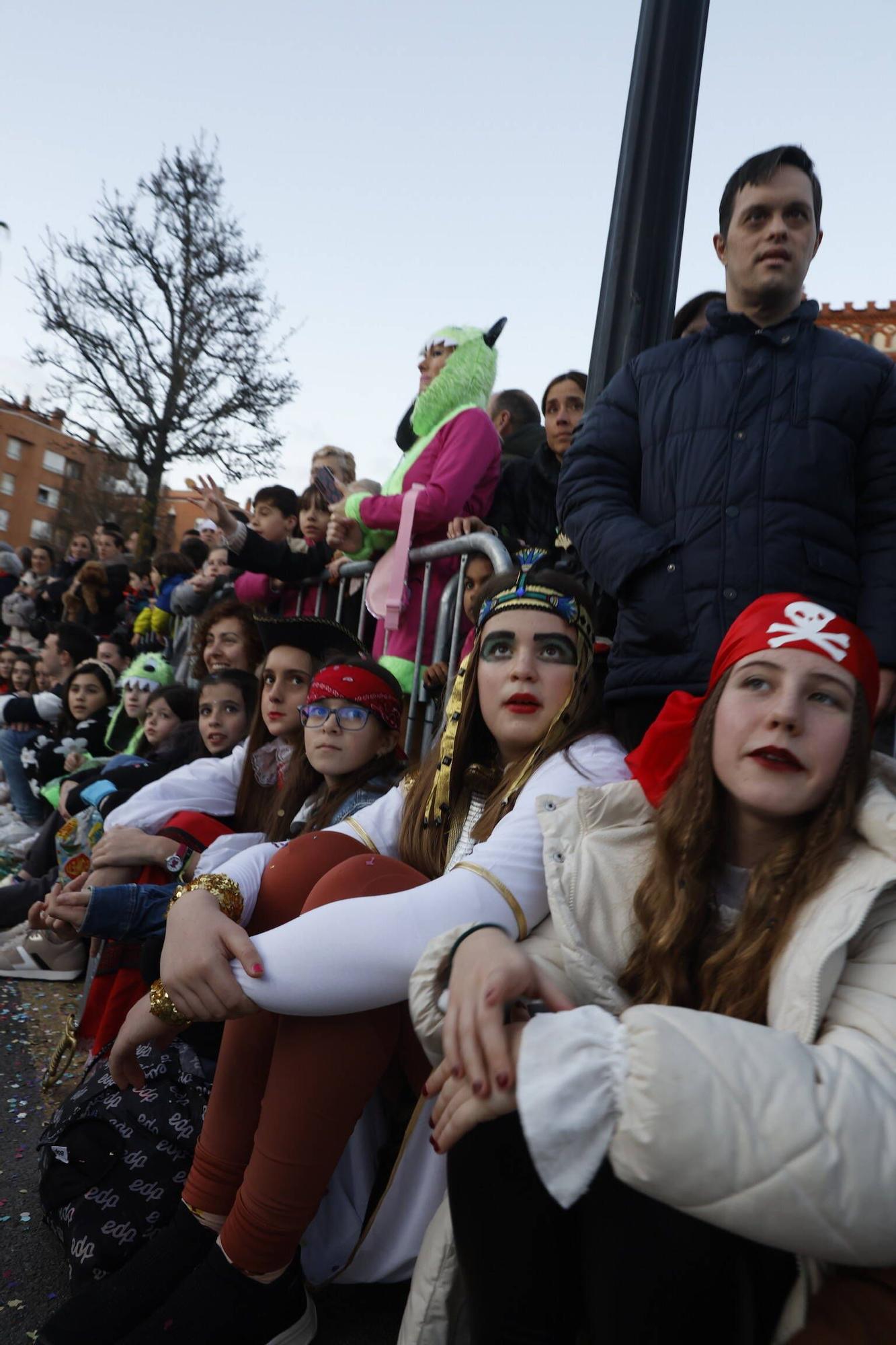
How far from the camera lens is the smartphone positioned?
16.0 feet

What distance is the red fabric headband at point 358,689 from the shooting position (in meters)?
2.85

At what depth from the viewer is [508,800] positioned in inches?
82.9

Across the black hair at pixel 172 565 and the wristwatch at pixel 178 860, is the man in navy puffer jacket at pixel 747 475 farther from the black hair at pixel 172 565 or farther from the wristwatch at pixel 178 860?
the black hair at pixel 172 565

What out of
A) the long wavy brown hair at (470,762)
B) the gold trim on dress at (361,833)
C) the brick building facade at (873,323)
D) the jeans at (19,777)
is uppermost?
the brick building facade at (873,323)

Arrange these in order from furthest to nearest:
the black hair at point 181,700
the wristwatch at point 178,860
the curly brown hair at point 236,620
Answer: the black hair at point 181,700 → the curly brown hair at point 236,620 → the wristwatch at point 178,860

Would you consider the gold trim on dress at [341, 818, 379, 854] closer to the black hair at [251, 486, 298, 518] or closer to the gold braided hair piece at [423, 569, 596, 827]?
the gold braided hair piece at [423, 569, 596, 827]

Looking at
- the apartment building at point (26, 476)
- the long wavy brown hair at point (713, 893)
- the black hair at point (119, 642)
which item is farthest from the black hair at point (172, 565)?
the apartment building at point (26, 476)

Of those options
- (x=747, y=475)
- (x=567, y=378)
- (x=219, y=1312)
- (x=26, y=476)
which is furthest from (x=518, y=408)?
(x=26, y=476)

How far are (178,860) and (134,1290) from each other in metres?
1.23

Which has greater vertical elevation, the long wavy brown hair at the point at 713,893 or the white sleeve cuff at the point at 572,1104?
the long wavy brown hair at the point at 713,893

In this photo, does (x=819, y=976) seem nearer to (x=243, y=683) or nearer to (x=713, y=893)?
(x=713, y=893)

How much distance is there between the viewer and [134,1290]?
1.75 m

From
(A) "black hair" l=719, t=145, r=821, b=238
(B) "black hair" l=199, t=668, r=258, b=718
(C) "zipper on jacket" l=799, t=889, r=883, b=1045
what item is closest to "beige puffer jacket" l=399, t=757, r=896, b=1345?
(C) "zipper on jacket" l=799, t=889, r=883, b=1045

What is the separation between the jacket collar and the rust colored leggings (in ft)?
5.25
